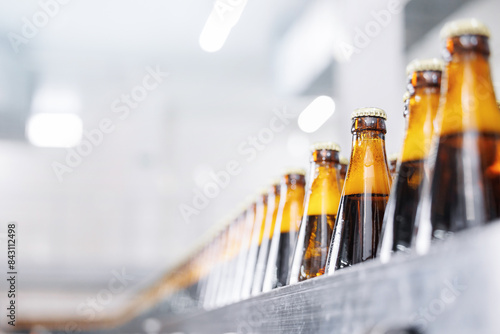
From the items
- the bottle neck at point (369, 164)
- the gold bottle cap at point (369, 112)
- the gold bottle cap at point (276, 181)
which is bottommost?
the bottle neck at point (369, 164)

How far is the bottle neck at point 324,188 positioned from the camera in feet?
2.88

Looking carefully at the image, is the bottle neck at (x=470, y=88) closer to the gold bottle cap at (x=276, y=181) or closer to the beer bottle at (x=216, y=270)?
the gold bottle cap at (x=276, y=181)

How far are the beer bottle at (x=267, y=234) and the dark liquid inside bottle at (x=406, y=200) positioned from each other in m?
0.54

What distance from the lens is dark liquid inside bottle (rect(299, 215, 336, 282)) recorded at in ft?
2.87

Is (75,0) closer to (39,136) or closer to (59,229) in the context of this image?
(39,136)

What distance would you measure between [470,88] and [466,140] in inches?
1.7

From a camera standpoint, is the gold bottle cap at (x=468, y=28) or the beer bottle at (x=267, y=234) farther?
the beer bottle at (x=267, y=234)

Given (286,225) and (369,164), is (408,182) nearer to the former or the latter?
(369,164)

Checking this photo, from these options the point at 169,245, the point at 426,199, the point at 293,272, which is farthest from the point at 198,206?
the point at 426,199

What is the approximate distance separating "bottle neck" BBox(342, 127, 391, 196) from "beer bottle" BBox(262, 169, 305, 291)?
1.04ft

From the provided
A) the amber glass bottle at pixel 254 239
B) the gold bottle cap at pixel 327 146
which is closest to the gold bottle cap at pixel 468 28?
the gold bottle cap at pixel 327 146

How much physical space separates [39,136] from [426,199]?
218 inches

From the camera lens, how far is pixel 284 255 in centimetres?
106

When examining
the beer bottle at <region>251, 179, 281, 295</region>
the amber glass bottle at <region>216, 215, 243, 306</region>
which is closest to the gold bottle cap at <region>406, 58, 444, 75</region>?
the beer bottle at <region>251, 179, 281, 295</region>
